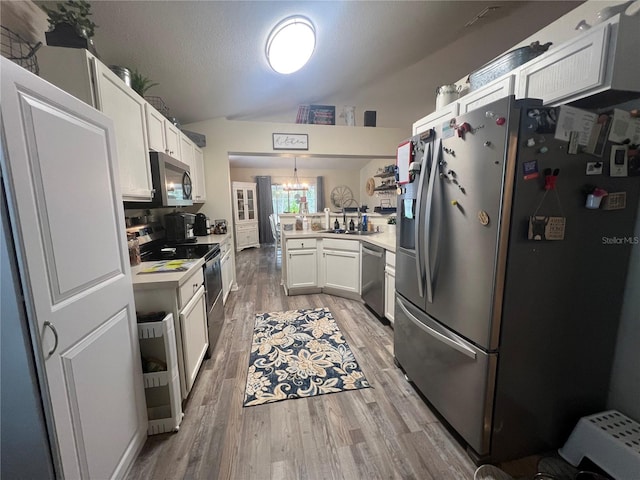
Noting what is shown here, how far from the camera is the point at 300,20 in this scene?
201 centimetres

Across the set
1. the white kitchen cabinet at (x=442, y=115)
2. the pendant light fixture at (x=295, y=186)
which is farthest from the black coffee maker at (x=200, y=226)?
the pendant light fixture at (x=295, y=186)

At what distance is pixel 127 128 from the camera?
5.50ft

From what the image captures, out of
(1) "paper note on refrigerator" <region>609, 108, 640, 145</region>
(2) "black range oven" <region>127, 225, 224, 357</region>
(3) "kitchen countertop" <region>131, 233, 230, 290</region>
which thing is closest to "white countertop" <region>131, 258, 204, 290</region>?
(3) "kitchen countertop" <region>131, 233, 230, 290</region>

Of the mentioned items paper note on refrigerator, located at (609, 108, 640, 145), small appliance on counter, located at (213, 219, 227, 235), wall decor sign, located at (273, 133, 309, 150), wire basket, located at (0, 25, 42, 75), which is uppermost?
wall decor sign, located at (273, 133, 309, 150)

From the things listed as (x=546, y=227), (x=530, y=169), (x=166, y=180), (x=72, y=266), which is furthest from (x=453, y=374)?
(x=166, y=180)

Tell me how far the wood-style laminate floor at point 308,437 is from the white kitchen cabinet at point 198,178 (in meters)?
2.00

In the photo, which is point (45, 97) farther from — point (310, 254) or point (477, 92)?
point (310, 254)

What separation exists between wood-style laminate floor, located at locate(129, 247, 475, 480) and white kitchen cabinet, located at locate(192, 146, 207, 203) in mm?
1995

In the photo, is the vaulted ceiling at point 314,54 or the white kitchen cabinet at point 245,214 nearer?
the vaulted ceiling at point 314,54

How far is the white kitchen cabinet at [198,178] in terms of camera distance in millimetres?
3096

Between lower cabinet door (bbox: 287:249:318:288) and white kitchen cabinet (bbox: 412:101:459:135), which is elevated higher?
white kitchen cabinet (bbox: 412:101:459:135)

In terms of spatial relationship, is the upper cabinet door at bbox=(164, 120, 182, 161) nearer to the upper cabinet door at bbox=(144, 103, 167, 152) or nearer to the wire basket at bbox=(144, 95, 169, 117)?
the upper cabinet door at bbox=(144, 103, 167, 152)

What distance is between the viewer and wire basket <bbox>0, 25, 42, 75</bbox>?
1234 mm

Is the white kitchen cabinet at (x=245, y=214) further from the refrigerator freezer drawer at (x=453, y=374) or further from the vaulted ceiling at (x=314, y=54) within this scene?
the refrigerator freezer drawer at (x=453, y=374)
